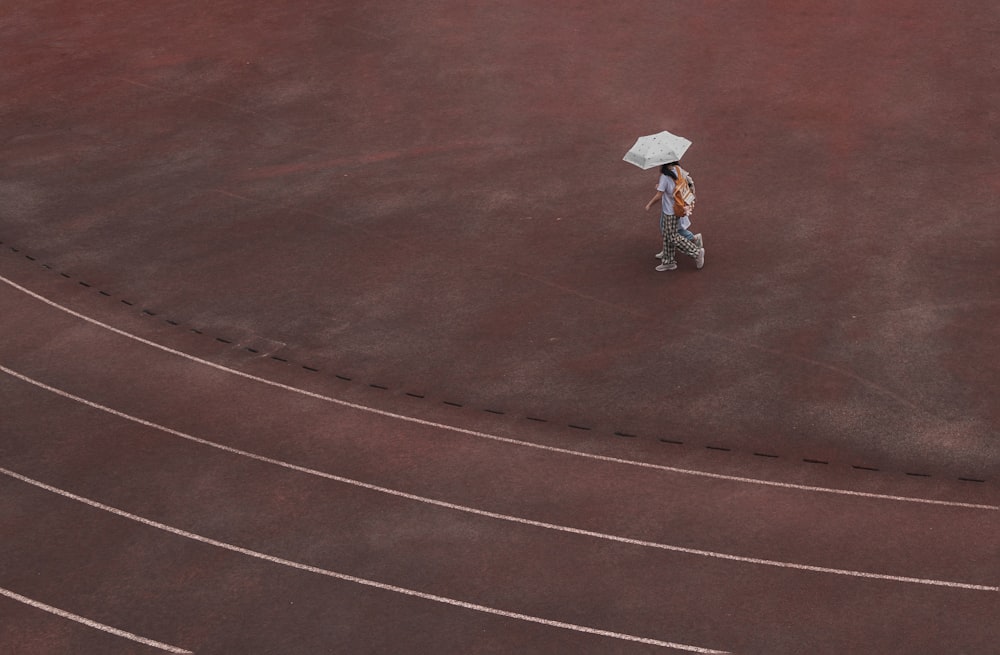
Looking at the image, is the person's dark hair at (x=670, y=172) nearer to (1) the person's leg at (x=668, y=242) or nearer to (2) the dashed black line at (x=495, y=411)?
(1) the person's leg at (x=668, y=242)

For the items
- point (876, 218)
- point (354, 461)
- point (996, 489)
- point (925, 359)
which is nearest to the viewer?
point (996, 489)

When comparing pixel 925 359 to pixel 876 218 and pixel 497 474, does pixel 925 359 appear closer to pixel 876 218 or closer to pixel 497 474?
pixel 876 218

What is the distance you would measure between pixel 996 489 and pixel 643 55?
16.7 meters

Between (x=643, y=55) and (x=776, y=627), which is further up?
(x=643, y=55)

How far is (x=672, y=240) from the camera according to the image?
22.2m

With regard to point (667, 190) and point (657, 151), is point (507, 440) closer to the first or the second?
point (667, 190)

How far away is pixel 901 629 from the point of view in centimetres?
1464

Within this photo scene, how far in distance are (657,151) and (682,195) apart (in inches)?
33.5

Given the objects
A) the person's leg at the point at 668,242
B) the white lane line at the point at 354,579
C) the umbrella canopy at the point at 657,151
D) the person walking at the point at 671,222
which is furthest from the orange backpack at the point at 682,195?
the white lane line at the point at 354,579

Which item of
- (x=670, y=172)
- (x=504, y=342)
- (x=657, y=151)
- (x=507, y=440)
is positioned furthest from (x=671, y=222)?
(x=507, y=440)

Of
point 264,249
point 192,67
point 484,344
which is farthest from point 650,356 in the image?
point 192,67

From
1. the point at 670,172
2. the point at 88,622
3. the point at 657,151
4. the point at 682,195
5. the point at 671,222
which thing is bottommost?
the point at 88,622

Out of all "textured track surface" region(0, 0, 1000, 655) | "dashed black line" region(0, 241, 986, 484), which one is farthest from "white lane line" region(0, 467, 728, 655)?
"dashed black line" region(0, 241, 986, 484)

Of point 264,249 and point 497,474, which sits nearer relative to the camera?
point 497,474
